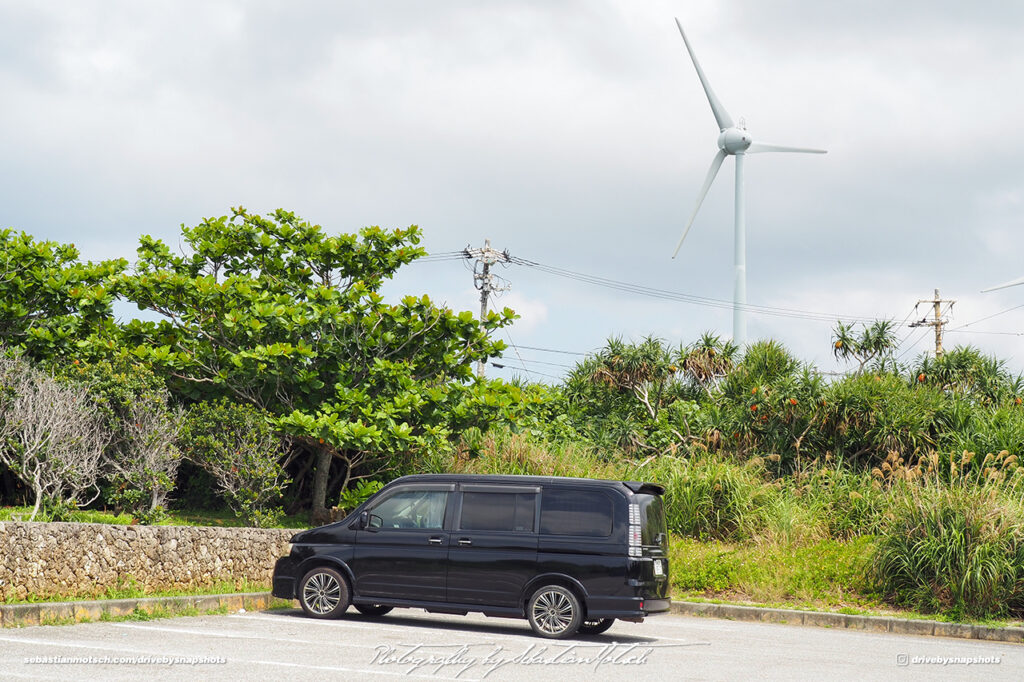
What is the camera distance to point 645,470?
19.7 meters

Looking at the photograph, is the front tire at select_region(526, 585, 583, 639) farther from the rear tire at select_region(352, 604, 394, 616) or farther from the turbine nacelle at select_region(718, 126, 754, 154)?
the turbine nacelle at select_region(718, 126, 754, 154)

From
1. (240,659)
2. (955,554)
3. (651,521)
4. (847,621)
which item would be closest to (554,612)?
(651,521)

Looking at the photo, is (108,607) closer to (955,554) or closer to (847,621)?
(847,621)

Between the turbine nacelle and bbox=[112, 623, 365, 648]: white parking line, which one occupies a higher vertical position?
the turbine nacelle

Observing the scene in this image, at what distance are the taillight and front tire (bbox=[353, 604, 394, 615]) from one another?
3.33 metres

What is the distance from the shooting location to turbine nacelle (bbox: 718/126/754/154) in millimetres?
35344

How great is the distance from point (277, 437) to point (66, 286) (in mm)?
5164

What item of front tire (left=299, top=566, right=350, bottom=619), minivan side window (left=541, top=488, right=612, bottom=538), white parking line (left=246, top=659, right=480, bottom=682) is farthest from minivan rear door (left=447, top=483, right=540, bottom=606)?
white parking line (left=246, top=659, right=480, bottom=682)

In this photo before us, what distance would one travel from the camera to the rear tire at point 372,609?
12.5 meters

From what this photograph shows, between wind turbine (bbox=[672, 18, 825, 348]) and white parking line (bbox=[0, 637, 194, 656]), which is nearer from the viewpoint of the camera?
white parking line (bbox=[0, 637, 194, 656])

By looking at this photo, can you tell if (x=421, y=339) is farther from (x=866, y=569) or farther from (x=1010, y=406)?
(x=1010, y=406)

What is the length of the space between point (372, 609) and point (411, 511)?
151 centimetres

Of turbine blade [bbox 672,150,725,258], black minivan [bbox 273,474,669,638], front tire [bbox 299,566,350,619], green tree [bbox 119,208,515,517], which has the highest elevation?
turbine blade [bbox 672,150,725,258]

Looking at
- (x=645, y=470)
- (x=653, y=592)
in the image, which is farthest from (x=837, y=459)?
(x=653, y=592)
